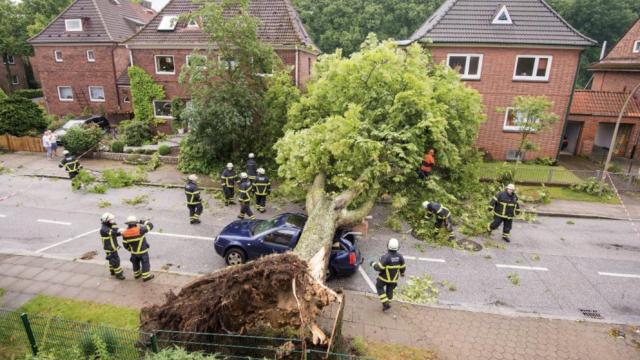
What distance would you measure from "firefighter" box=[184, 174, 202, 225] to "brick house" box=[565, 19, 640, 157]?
19.6m

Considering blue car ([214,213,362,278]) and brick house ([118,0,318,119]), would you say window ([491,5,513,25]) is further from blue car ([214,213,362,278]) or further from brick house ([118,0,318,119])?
blue car ([214,213,362,278])

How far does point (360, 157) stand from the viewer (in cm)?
1059

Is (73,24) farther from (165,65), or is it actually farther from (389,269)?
(389,269)

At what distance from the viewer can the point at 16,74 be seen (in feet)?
123

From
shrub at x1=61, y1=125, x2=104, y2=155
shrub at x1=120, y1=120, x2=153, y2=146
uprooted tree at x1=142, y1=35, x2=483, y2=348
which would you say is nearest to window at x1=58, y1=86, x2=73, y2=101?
shrub at x1=120, y1=120, x2=153, y2=146

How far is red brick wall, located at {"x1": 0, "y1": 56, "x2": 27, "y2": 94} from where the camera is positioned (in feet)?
118

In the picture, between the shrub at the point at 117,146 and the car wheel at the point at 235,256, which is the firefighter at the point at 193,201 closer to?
the car wheel at the point at 235,256

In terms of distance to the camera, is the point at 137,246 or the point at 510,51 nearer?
the point at 137,246

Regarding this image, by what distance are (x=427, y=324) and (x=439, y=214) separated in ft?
13.2

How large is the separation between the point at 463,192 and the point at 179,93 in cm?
1583

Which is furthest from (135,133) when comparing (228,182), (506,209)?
(506,209)

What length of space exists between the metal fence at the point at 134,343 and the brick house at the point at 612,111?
2078 centimetres

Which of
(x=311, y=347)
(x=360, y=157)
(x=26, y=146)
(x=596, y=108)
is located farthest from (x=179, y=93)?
(x=596, y=108)

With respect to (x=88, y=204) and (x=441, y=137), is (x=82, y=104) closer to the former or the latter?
(x=88, y=204)
